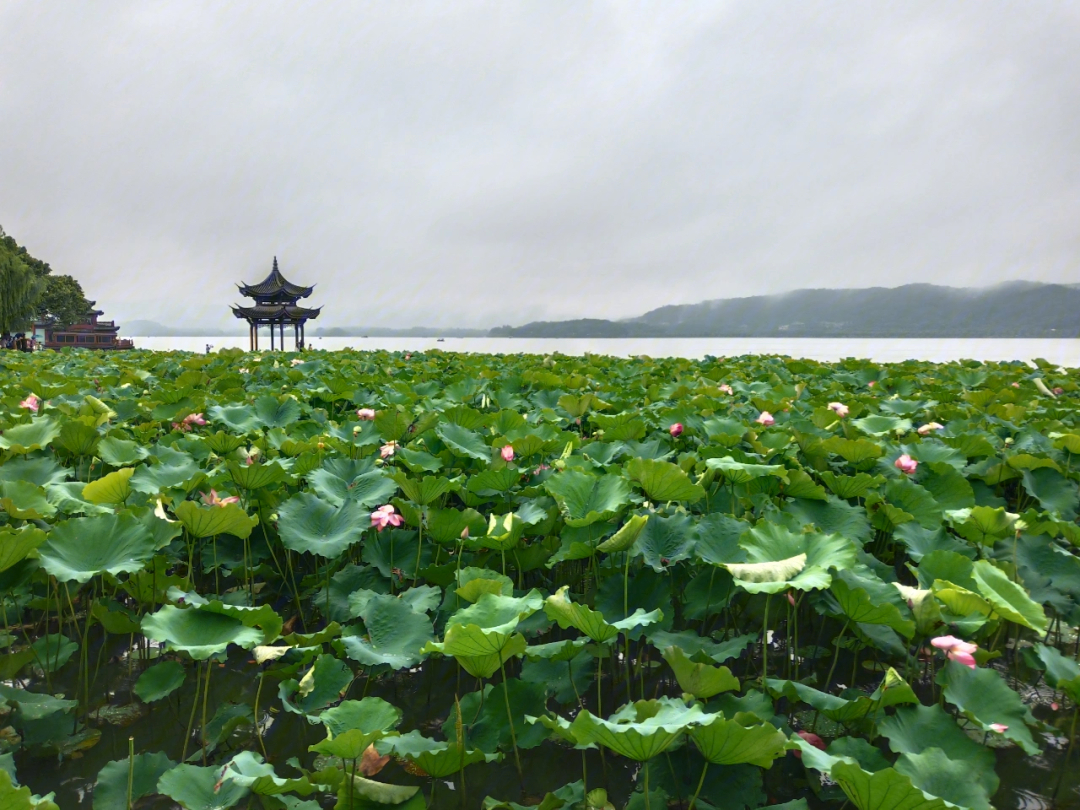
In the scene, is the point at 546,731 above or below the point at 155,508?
below

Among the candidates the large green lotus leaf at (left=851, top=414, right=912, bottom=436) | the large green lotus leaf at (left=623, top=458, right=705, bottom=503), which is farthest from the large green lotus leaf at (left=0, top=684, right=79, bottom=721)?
the large green lotus leaf at (left=851, top=414, right=912, bottom=436)

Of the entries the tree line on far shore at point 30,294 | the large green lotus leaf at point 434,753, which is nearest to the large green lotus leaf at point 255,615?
the large green lotus leaf at point 434,753

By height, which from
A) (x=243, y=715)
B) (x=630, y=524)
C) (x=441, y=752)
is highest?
(x=630, y=524)

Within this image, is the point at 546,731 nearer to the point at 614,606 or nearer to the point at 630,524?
the point at 614,606

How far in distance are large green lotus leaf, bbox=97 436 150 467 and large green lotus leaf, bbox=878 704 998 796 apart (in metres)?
2.56

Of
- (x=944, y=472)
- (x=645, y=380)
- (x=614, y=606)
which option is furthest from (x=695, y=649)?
(x=645, y=380)

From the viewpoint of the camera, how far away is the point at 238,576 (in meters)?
2.23

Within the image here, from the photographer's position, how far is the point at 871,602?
1356 millimetres

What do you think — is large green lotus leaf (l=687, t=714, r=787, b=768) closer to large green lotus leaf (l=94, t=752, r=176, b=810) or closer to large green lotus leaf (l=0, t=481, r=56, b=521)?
large green lotus leaf (l=94, t=752, r=176, b=810)

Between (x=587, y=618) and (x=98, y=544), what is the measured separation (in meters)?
1.26

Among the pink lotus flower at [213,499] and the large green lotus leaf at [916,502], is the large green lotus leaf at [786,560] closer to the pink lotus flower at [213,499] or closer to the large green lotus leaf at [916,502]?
the large green lotus leaf at [916,502]

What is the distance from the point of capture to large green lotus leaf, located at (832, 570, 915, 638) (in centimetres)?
132

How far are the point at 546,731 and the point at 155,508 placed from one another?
1.27 m

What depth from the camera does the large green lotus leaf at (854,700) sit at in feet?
3.92
